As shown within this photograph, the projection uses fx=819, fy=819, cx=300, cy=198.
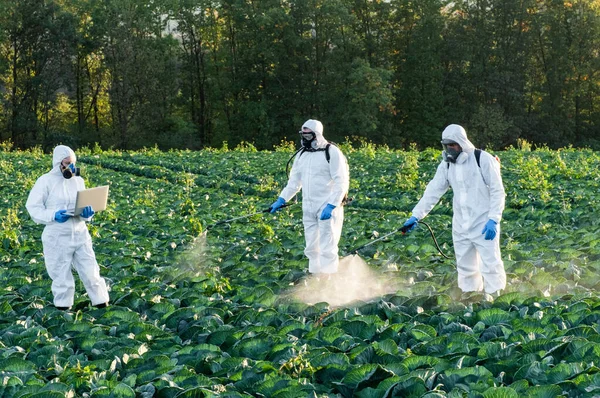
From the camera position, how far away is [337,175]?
994 cm

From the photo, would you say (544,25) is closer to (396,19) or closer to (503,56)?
(503,56)

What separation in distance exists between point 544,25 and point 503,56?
12.6 feet

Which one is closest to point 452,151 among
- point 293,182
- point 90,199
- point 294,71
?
point 293,182

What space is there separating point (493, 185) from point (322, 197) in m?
2.47

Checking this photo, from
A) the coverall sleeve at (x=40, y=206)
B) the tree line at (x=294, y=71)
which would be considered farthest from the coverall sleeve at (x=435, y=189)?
the tree line at (x=294, y=71)

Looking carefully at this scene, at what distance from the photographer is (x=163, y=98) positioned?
54.2m

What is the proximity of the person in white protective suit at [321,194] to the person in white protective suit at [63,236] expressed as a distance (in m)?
2.68

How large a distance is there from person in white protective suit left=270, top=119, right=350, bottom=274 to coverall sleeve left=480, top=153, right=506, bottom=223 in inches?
84.2

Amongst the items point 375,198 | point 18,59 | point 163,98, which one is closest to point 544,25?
point 163,98

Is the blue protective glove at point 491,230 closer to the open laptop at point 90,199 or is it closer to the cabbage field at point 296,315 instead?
the cabbage field at point 296,315

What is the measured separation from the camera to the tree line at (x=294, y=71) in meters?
51.1

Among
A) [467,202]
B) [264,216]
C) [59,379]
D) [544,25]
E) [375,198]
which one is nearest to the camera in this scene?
[59,379]

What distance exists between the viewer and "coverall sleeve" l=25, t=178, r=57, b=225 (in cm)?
862

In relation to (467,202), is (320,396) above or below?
below
